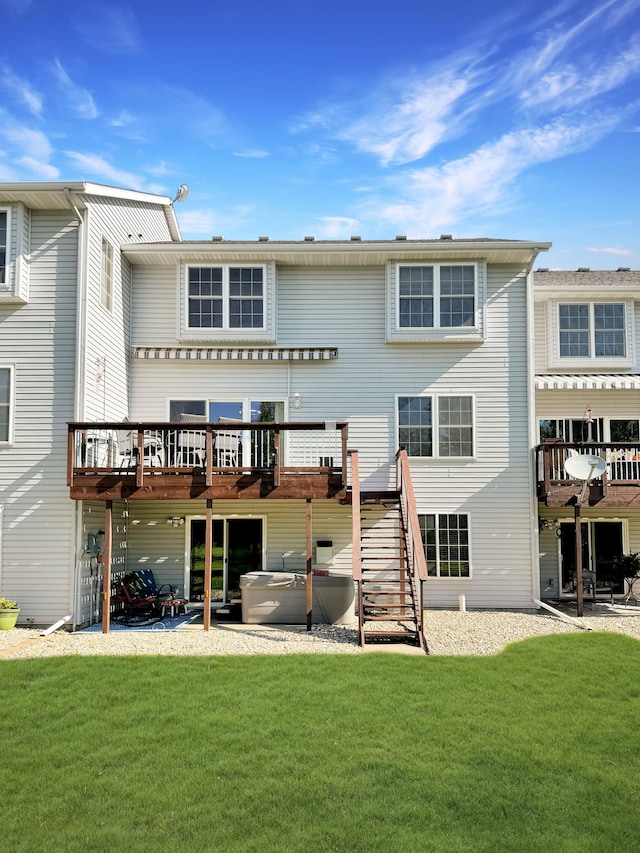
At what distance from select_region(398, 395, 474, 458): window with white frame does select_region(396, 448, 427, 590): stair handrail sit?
0.67 meters

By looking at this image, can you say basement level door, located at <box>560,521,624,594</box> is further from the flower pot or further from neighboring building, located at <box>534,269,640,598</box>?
the flower pot

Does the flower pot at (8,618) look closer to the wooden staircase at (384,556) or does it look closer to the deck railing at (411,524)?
the wooden staircase at (384,556)

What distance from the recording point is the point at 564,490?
579 inches

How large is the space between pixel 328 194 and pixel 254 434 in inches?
342

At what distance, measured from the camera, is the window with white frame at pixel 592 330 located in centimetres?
1733

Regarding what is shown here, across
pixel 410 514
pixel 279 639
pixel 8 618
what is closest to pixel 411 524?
pixel 410 514

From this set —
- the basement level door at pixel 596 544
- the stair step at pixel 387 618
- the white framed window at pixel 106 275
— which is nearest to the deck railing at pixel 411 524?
the stair step at pixel 387 618

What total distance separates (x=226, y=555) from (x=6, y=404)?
562 cm

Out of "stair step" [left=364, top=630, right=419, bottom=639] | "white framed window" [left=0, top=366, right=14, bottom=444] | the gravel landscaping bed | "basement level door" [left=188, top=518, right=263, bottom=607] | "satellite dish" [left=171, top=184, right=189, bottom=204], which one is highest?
"satellite dish" [left=171, top=184, right=189, bottom=204]

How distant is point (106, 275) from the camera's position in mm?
14695

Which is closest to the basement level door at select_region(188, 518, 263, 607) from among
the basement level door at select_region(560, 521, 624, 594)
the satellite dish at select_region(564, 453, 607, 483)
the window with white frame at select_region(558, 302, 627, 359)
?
the satellite dish at select_region(564, 453, 607, 483)

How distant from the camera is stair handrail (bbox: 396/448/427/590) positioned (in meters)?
11.2

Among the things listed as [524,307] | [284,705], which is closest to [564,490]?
[524,307]

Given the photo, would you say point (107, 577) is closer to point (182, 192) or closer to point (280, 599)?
point (280, 599)
